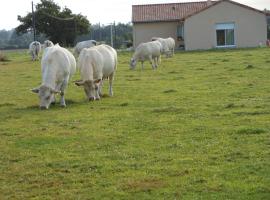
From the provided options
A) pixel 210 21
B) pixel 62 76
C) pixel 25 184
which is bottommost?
pixel 25 184

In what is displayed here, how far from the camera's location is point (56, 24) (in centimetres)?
7356

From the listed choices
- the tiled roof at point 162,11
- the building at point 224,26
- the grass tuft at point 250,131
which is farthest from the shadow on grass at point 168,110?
the tiled roof at point 162,11

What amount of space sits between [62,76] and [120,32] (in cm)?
7893

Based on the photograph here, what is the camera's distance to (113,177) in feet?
26.8

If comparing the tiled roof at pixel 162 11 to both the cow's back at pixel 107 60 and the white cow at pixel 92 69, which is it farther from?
the white cow at pixel 92 69

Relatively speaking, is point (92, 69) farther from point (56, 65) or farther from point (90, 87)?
point (56, 65)

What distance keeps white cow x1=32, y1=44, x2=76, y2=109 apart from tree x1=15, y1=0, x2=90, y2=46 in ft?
186

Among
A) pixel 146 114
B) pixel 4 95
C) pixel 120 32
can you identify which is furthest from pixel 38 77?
pixel 120 32

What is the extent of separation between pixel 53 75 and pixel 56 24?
193ft

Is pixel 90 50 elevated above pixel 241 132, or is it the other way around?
pixel 90 50

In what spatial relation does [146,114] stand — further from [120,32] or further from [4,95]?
[120,32]

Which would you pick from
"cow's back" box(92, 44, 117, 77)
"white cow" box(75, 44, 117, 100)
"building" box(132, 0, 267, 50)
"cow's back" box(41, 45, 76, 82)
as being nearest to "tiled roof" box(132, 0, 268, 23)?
"building" box(132, 0, 267, 50)

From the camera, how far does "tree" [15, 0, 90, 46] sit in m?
73.5

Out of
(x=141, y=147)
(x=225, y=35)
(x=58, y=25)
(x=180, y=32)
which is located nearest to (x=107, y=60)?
(x=141, y=147)
